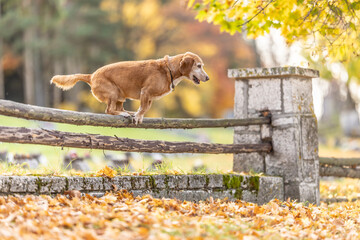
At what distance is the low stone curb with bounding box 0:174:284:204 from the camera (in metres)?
5.32

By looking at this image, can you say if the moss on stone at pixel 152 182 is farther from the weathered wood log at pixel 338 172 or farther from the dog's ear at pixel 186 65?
the weathered wood log at pixel 338 172

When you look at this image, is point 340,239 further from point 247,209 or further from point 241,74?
point 241,74

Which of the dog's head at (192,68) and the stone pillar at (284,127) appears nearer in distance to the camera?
the dog's head at (192,68)

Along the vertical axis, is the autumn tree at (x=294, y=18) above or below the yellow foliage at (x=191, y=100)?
below

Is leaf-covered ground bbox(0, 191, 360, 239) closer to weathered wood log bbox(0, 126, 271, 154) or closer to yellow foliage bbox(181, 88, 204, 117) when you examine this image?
weathered wood log bbox(0, 126, 271, 154)

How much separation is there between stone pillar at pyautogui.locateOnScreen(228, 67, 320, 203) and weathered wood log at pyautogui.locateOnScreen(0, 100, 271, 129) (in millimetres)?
275

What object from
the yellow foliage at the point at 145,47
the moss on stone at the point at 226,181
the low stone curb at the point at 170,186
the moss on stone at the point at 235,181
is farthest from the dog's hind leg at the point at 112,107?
the yellow foliage at the point at 145,47

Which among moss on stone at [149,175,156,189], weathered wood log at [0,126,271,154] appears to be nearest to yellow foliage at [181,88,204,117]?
weathered wood log at [0,126,271,154]

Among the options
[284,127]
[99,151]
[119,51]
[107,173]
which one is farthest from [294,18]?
[119,51]

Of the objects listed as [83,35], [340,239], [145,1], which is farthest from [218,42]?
[340,239]

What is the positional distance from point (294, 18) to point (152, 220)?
4.31 meters

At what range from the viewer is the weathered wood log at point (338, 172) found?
27.6 ft

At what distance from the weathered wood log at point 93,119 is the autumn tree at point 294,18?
141 cm

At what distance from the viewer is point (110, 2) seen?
34.5 meters
